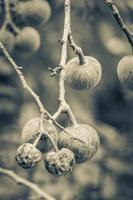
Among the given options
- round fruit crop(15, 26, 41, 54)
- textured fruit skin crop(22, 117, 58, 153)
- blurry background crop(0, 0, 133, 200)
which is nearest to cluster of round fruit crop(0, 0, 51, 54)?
round fruit crop(15, 26, 41, 54)

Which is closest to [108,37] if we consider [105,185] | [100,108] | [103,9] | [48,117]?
[103,9]

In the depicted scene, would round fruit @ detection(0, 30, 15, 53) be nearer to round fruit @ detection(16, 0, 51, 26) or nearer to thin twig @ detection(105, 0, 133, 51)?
round fruit @ detection(16, 0, 51, 26)

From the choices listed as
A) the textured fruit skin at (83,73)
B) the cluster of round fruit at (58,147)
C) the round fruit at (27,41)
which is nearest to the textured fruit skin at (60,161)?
the cluster of round fruit at (58,147)

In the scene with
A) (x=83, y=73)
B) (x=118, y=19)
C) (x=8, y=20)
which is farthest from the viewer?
(x=8, y=20)

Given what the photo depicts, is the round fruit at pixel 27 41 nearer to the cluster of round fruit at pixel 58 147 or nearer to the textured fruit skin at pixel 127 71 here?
the textured fruit skin at pixel 127 71

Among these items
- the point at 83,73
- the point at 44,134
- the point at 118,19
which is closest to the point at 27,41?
the point at 83,73

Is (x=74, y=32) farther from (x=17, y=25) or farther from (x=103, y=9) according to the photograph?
(x=17, y=25)

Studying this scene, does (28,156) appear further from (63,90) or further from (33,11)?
(33,11)
